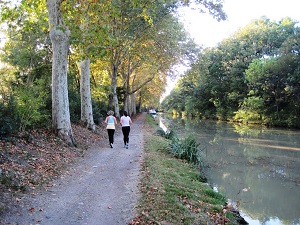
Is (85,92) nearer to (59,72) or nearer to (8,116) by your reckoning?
(59,72)

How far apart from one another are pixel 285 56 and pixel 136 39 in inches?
891

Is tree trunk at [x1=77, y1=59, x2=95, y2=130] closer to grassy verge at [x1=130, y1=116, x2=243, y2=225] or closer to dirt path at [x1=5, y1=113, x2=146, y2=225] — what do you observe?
dirt path at [x1=5, y1=113, x2=146, y2=225]

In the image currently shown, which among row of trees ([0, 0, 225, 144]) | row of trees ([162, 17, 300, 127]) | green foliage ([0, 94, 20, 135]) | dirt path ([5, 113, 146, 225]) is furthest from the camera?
row of trees ([162, 17, 300, 127])

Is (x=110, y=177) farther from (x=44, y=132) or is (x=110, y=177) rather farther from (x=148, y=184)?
(x=44, y=132)

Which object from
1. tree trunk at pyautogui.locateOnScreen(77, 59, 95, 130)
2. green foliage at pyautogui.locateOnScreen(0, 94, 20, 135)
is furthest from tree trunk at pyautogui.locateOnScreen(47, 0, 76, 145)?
tree trunk at pyautogui.locateOnScreen(77, 59, 95, 130)

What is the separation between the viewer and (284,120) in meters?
39.7

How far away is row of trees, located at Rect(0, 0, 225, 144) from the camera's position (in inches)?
419

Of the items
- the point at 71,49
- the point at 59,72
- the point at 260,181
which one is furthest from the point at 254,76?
the point at 59,72

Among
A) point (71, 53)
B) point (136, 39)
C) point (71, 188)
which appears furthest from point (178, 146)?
point (136, 39)

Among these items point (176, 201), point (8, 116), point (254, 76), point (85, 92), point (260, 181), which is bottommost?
point (260, 181)

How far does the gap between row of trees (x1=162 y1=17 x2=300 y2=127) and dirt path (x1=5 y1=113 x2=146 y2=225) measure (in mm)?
21312

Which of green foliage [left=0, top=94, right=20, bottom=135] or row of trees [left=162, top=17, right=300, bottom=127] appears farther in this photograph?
row of trees [left=162, top=17, right=300, bottom=127]

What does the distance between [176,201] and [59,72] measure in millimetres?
7486

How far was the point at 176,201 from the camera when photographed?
6660 mm
